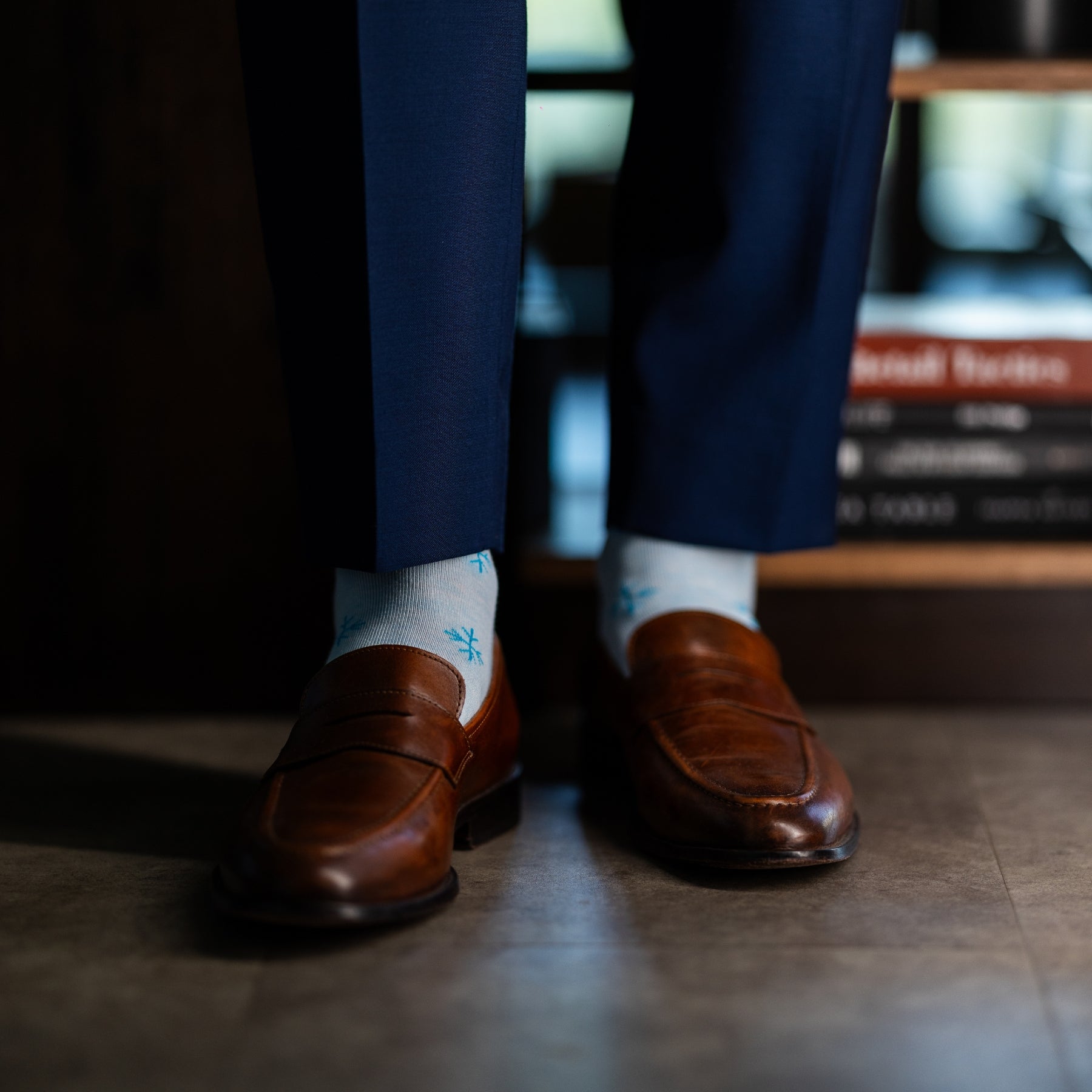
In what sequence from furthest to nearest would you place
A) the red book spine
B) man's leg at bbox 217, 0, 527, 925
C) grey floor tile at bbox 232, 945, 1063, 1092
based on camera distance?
the red book spine
man's leg at bbox 217, 0, 527, 925
grey floor tile at bbox 232, 945, 1063, 1092

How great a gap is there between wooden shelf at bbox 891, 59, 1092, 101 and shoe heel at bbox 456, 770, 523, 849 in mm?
559

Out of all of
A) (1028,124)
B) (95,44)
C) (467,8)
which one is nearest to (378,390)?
(467,8)

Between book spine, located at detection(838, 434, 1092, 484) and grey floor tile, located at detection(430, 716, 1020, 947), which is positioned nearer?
grey floor tile, located at detection(430, 716, 1020, 947)

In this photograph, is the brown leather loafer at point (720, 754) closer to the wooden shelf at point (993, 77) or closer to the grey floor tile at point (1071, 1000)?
the grey floor tile at point (1071, 1000)

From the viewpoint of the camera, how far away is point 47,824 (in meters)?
0.69

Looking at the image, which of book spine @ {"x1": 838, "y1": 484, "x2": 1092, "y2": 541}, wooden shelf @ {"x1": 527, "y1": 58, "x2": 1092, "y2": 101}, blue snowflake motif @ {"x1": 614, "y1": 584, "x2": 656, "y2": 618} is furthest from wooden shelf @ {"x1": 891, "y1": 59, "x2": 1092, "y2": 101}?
blue snowflake motif @ {"x1": 614, "y1": 584, "x2": 656, "y2": 618}

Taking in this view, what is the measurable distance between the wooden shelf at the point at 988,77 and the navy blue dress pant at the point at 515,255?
0.17m

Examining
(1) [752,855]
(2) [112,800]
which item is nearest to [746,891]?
(1) [752,855]

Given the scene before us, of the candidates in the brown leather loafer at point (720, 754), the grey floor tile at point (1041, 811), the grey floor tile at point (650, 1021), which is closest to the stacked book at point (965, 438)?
the grey floor tile at point (1041, 811)

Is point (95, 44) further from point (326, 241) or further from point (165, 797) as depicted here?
point (165, 797)

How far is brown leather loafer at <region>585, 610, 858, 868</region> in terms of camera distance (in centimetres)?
60

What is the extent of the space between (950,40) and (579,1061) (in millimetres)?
798

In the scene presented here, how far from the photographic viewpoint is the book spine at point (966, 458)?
0.95 m

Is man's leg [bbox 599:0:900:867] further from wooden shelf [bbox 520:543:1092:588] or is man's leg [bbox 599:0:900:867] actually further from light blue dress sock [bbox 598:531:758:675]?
wooden shelf [bbox 520:543:1092:588]
